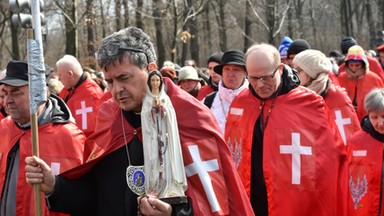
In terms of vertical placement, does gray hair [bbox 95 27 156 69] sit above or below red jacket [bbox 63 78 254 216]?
above

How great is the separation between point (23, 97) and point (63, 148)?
490 mm

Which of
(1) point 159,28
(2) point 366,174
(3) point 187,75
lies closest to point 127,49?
(2) point 366,174

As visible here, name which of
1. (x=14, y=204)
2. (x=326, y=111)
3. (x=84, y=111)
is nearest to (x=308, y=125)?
(x=326, y=111)

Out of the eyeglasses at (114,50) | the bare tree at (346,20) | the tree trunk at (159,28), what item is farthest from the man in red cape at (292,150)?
the bare tree at (346,20)

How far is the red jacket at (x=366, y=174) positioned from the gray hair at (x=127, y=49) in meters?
2.86

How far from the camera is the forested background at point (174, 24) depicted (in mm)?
20047

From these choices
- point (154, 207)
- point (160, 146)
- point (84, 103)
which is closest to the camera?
point (154, 207)

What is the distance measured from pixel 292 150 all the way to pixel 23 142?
221cm

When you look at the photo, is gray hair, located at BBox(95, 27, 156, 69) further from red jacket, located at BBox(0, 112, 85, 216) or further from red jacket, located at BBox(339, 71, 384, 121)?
red jacket, located at BBox(339, 71, 384, 121)

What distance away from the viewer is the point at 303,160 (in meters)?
5.72

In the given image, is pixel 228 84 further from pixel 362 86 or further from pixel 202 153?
pixel 202 153

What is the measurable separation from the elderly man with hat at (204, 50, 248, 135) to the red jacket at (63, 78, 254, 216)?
366 centimetres

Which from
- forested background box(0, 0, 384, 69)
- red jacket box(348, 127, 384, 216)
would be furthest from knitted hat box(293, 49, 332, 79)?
forested background box(0, 0, 384, 69)

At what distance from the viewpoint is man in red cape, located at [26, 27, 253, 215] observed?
12.1 feet
